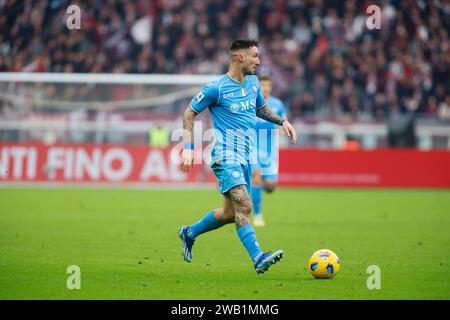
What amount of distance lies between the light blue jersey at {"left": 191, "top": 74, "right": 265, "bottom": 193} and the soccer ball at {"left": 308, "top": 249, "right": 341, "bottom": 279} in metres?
1.15

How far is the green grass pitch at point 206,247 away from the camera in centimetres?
798

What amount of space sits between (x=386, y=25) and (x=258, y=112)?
A: 2258 cm

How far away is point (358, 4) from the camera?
1236 inches

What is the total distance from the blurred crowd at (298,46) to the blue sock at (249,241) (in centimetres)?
1970

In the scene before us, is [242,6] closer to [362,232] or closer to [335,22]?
[335,22]

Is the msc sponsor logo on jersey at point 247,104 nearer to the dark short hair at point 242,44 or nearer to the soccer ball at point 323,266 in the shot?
the dark short hair at point 242,44

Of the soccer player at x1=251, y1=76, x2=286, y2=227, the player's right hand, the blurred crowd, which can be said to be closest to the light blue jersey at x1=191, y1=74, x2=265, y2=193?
the player's right hand

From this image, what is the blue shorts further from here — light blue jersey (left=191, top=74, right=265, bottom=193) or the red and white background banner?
the red and white background banner

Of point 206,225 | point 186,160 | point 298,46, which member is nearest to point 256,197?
point 206,225

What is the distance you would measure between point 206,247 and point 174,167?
1441 cm

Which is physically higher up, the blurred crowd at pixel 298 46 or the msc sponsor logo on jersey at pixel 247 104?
the blurred crowd at pixel 298 46

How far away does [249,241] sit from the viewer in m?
8.77

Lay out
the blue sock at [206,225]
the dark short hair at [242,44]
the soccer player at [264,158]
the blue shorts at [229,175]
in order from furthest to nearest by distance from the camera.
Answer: the soccer player at [264,158] < the blue sock at [206,225] < the dark short hair at [242,44] < the blue shorts at [229,175]

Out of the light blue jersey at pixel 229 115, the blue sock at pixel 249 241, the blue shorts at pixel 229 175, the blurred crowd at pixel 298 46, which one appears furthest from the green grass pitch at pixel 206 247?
the blurred crowd at pixel 298 46
